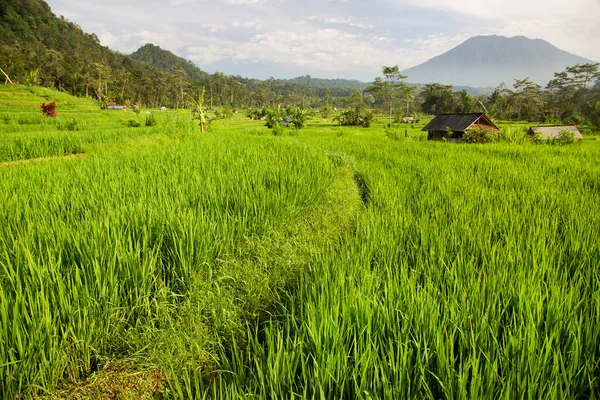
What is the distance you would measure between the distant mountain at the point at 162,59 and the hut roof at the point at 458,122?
501 ft

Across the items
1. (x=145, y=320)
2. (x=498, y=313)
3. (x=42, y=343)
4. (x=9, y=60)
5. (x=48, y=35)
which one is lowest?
(x=145, y=320)

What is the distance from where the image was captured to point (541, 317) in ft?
4.22

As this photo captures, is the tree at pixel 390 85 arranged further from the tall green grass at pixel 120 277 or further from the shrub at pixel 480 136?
the tall green grass at pixel 120 277

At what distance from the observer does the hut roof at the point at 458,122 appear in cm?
2198

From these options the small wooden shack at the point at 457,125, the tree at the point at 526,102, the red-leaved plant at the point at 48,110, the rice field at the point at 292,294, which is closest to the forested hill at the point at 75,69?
the red-leaved plant at the point at 48,110

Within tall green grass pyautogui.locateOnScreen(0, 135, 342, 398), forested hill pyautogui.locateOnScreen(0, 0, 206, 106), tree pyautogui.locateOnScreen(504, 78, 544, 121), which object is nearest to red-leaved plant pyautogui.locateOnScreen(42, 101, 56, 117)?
tall green grass pyautogui.locateOnScreen(0, 135, 342, 398)

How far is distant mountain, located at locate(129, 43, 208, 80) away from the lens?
155 meters

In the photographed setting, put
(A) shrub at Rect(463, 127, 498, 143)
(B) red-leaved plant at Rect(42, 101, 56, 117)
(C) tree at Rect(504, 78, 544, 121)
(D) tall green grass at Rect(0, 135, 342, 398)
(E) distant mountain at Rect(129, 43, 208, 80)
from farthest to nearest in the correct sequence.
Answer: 1. (E) distant mountain at Rect(129, 43, 208, 80)
2. (C) tree at Rect(504, 78, 544, 121)
3. (B) red-leaved plant at Rect(42, 101, 56, 117)
4. (A) shrub at Rect(463, 127, 498, 143)
5. (D) tall green grass at Rect(0, 135, 342, 398)

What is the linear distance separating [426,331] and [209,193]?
2512 millimetres

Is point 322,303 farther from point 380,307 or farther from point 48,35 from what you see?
point 48,35

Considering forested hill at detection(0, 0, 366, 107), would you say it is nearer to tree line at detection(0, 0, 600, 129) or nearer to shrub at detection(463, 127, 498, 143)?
tree line at detection(0, 0, 600, 129)

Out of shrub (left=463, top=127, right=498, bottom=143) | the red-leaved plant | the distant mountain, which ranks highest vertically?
the distant mountain

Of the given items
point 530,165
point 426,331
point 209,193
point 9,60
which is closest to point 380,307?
point 426,331

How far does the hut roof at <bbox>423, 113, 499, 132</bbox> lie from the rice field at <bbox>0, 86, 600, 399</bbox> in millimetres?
21124
